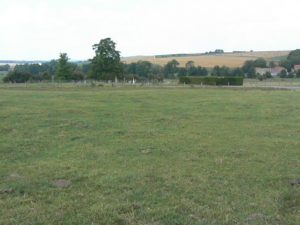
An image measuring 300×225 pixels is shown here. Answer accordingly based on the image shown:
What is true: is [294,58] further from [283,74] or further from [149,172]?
[149,172]

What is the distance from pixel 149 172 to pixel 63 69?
64.4 m

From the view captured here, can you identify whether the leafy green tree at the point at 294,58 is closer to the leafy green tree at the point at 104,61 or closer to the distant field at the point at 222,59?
the distant field at the point at 222,59

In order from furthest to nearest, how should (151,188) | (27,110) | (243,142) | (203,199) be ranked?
(27,110)
(243,142)
(151,188)
(203,199)

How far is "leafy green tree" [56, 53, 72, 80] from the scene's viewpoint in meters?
69.4

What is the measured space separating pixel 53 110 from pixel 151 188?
1319cm

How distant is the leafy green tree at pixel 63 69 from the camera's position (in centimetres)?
6938

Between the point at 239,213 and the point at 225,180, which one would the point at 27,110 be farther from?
the point at 239,213

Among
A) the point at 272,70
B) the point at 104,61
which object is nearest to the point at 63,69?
the point at 104,61

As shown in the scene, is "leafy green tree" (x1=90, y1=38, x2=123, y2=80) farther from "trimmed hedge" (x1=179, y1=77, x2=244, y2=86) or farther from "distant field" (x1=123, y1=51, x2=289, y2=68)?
"distant field" (x1=123, y1=51, x2=289, y2=68)

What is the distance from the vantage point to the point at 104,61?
68.8 metres

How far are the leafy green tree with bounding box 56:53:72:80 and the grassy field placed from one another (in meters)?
55.7

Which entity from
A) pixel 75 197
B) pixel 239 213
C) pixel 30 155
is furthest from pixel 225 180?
pixel 30 155

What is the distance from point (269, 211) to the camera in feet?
18.6

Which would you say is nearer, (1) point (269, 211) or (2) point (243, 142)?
(1) point (269, 211)
